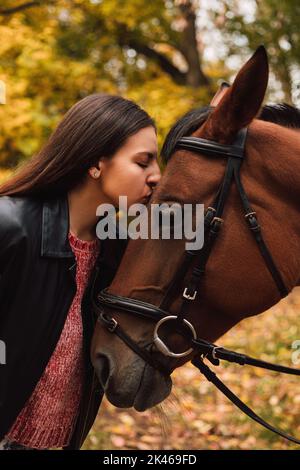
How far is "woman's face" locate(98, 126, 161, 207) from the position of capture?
2180mm

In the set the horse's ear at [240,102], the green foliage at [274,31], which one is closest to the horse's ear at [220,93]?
the horse's ear at [240,102]

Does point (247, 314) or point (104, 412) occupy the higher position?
point (247, 314)

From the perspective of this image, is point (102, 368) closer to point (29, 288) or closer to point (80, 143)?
point (29, 288)

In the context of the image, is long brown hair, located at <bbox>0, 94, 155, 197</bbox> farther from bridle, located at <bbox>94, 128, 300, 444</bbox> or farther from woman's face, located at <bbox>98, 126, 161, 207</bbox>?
bridle, located at <bbox>94, 128, 300, 444</bbox>

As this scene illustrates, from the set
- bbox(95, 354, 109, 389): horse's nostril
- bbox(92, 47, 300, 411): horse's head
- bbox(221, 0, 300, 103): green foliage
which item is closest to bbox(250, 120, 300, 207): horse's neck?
bbox(92, 47, 300, 411): horse's head

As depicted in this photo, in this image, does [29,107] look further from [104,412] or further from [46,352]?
[46,352]

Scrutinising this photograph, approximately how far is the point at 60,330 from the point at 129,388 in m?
0.39

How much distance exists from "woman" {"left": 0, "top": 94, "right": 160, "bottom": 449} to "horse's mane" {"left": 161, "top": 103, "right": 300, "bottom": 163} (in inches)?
3.1

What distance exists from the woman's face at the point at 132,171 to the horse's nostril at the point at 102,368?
0.62m

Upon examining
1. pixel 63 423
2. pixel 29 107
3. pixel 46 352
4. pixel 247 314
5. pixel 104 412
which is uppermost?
pixel 247 314

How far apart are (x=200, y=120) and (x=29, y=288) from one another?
0.97 m

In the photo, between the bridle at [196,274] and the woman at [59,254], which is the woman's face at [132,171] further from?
the bridle at [196,274]

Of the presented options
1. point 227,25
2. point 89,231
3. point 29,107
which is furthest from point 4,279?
point 227,25

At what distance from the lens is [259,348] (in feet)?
23.7
